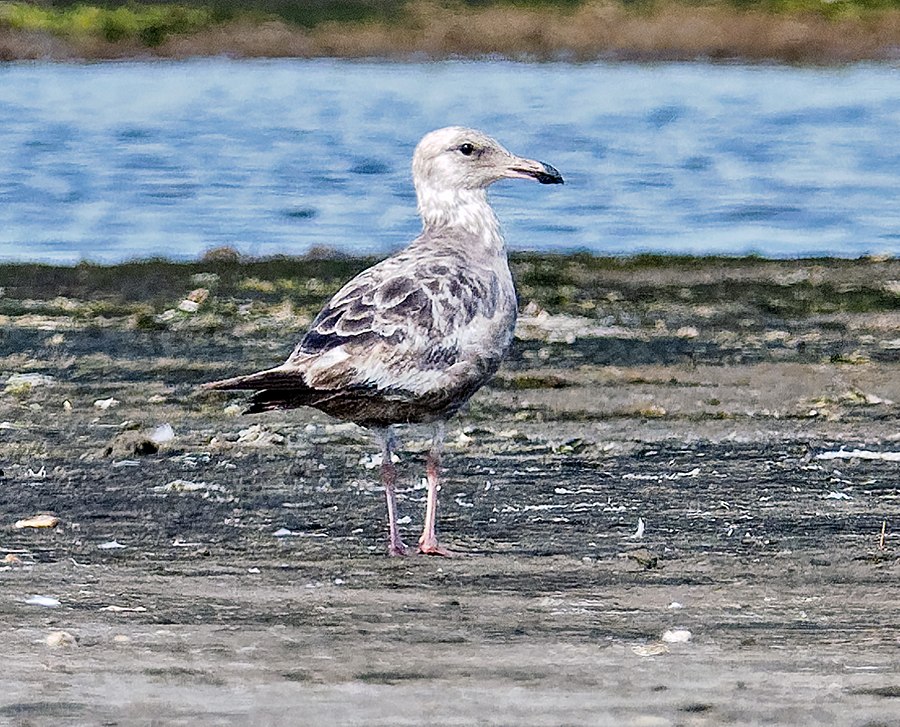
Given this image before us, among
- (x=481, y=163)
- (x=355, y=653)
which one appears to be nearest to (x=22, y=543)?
(x=355, y=653)

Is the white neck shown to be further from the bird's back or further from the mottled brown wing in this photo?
the mottled brown wing

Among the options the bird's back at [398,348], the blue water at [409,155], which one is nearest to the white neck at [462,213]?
the bird's back at [398,348]

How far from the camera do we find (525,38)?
32.7 metres

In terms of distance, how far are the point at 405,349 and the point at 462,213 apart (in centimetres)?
107

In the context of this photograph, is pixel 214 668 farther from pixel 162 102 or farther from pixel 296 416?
pixel 162 102

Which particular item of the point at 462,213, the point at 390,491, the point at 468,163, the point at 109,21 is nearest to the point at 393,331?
the point at 390,491

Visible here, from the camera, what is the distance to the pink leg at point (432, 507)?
20.2 feet

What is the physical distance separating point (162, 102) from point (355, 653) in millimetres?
21344

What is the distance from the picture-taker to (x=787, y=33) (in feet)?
107

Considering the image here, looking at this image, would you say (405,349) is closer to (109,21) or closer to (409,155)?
(409,155)

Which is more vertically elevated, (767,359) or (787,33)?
(787,33)

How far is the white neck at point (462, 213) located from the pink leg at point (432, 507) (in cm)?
84

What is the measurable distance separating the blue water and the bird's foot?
27.9ft

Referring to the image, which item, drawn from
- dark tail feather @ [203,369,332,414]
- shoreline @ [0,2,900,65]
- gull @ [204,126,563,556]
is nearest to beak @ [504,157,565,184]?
gull @ [204,126,563,556]
